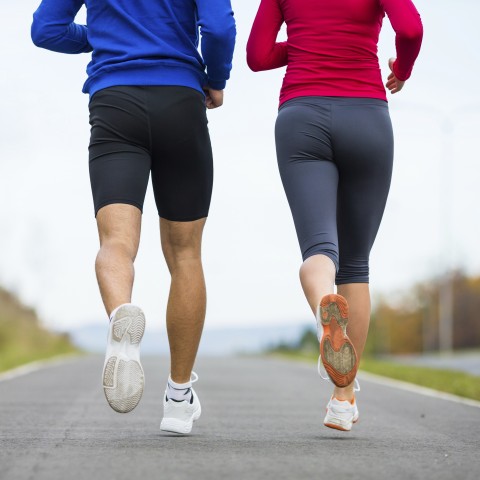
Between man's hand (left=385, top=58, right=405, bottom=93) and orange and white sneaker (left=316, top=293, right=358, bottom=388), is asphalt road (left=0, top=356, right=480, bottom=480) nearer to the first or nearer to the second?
orange and white sneaker (left=316, top=293, right=358, bottom=388)

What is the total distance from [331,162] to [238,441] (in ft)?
4.50

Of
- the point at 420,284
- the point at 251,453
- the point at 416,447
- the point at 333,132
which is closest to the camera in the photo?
the point at 251,453

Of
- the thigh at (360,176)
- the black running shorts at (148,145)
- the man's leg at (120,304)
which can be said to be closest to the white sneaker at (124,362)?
the man's leg at (120,304)

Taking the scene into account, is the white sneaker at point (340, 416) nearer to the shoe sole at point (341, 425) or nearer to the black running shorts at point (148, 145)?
the shoe sole at point (341, 425)

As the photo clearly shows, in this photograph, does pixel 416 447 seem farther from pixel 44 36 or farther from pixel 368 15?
pixel 44 36

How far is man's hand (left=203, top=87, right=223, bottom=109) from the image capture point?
16.2 feet

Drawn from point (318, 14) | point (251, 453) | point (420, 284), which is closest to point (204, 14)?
point (318, 14)

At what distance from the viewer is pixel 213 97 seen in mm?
4969

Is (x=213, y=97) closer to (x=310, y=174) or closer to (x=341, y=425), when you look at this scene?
(x=310, y=174)

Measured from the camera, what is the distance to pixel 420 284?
343ft

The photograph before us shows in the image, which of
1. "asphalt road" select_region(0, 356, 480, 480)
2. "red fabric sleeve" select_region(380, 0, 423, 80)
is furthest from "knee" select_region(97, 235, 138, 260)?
"red fabric sleeve" select_region(380, 0, 423, 80)

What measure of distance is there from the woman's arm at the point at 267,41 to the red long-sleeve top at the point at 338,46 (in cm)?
6

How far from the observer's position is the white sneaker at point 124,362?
3.96 meters

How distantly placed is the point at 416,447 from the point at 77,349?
28784 millimetres
